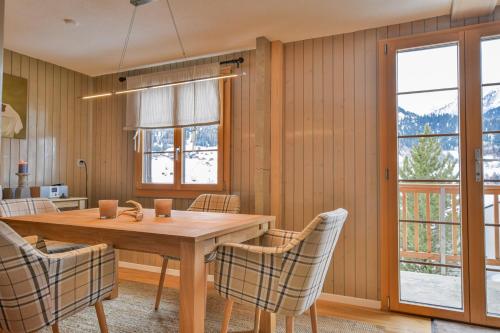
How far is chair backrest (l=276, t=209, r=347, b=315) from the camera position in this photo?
5.04 feet

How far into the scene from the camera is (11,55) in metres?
3.37

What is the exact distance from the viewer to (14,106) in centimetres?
338

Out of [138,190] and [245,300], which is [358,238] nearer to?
[245,300]

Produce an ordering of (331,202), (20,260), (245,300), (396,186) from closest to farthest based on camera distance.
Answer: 1. (20,260)
2. (245,300)
3. (396,186)
4. (331,202)

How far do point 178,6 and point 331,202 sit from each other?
2.00 metres

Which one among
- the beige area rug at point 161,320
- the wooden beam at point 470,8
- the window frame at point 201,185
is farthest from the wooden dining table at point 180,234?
the wooden beam at point 470,8

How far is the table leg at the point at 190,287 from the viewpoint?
4.99 feet

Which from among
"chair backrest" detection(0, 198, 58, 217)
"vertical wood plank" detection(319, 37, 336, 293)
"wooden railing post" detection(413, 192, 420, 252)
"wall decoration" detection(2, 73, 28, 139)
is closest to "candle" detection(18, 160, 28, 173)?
"wall decoration" detection(2, 73, 28, 139)

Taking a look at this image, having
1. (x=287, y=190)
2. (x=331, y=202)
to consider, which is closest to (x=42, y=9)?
(x=287, y=190)

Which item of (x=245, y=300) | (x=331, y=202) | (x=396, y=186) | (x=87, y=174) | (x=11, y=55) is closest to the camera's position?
(x=245, y=300)

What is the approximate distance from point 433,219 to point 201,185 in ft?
7.04

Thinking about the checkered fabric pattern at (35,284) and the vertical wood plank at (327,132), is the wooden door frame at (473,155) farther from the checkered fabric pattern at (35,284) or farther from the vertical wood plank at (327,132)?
the checkered fabric pattern at (35,284)

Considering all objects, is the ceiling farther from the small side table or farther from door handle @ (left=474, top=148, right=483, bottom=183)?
the small side table

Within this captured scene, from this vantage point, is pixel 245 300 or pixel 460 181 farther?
pixel 460 181
